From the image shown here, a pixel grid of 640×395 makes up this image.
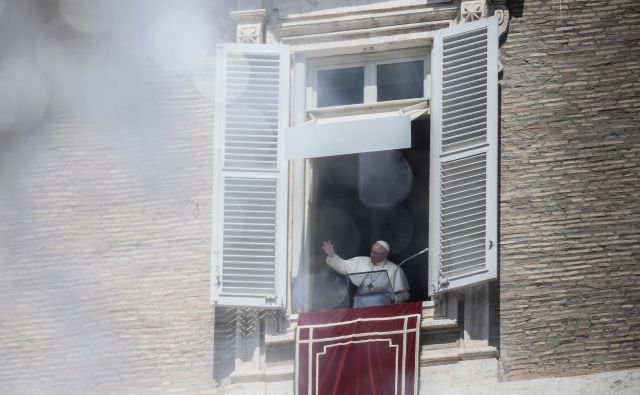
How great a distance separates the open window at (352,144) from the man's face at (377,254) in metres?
0.42

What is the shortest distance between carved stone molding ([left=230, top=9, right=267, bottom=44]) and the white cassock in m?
1.82

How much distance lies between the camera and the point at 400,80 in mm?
17188

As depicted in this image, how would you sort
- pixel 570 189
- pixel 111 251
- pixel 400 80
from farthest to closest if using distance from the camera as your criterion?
pixel 400 80 → pixel 111 251 → pixel 570 189

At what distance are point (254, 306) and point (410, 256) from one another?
188 centimetres

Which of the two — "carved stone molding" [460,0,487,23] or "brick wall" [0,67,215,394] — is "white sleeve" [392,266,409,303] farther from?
"carved stone molding" [460,0,487,23]

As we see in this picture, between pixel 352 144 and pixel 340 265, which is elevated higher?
pixel 352 144

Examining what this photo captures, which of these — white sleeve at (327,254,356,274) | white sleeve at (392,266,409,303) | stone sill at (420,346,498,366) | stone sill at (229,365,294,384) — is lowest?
stone sill at (229,365,294,384)

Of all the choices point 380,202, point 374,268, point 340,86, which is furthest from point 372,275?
point 380,202

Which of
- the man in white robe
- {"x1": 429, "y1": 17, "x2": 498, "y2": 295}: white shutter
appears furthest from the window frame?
the man in white robe

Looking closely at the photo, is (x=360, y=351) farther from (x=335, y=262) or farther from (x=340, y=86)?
(x=340, y=86)

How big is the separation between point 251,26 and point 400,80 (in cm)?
122

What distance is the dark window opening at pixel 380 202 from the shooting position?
1762cm

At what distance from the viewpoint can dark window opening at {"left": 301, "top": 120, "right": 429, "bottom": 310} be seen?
17625mm

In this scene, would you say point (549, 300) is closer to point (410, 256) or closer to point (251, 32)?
point (410, 256)
